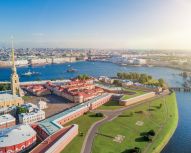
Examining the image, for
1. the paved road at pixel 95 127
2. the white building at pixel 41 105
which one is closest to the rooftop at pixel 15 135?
the paved road at pixel 95 127

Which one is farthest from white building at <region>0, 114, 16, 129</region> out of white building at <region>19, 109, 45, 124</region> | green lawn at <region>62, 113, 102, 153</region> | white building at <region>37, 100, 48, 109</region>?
green lawn at <region>62, 113, 102, 153</region>

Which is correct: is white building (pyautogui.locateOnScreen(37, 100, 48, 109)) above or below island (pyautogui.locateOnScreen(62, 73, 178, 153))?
above

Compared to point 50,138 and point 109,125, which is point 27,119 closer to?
point 50,138

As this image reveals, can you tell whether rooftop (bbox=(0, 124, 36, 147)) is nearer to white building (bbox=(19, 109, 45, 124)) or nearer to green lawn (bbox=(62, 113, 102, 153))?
white building (bbox=(19, 109, 45, 124))

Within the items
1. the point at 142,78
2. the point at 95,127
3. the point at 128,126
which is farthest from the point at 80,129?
the point at 142,78

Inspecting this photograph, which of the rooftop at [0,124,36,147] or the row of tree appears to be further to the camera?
the row of tree

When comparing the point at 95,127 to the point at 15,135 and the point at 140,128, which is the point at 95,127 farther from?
the point at 15,135

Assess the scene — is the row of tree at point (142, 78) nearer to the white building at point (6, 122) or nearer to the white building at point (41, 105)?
the white building at point (41, 105)

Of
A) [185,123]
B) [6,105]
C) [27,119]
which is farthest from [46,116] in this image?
[185,123]
